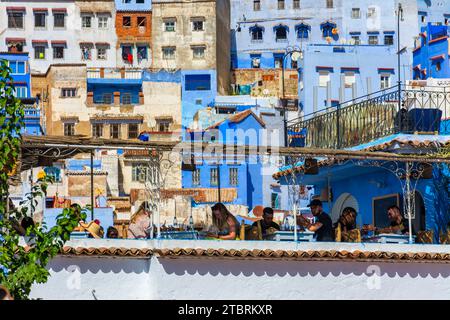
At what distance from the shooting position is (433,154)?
→ 73.9 feet

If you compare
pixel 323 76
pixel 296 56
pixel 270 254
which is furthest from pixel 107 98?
pixel 270 254

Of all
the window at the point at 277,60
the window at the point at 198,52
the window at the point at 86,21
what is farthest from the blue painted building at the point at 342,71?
the window at the point at 86,21

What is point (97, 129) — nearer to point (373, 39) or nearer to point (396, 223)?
point (373, 39)

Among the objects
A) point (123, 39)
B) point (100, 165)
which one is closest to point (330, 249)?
point (100, 165)

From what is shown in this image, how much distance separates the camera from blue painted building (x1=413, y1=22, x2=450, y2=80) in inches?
2763

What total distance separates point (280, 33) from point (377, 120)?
A: 215 ft

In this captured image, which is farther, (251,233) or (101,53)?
(101,53)

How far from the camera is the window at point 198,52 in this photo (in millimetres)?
78062

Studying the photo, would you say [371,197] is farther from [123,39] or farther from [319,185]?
[123,39]

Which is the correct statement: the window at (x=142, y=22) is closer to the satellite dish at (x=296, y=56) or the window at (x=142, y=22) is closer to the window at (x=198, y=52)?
the window at (x=198, y=52)

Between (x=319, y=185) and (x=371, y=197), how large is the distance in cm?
300

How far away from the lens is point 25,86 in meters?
72.9

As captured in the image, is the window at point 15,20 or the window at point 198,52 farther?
the window at point 15,20

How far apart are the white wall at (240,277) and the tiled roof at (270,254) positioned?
124 millimetres
